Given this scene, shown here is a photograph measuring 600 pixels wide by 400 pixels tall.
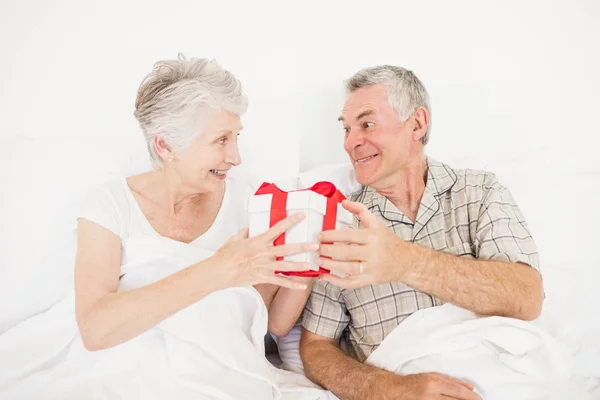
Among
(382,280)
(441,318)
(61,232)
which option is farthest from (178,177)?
(441,318)

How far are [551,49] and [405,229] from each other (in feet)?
3.36

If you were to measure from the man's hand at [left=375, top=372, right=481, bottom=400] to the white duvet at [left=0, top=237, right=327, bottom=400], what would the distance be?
192 millimetres

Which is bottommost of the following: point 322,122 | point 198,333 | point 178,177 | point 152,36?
point 198,333

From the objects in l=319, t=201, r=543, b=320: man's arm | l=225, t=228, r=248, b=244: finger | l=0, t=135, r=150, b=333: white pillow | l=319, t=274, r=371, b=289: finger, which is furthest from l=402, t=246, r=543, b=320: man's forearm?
l=0, t=135, r=150, b=333: white pillow

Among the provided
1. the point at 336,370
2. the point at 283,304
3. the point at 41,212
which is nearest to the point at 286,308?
the point at 283,304

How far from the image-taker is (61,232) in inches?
61.2

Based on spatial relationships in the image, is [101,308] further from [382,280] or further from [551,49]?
[551,49]

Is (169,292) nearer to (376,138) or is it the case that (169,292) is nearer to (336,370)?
(336,370)

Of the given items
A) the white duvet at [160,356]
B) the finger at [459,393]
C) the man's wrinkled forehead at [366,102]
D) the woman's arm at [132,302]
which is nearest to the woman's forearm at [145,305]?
the woman's arm at [132,302]

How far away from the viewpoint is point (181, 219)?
4.91ft

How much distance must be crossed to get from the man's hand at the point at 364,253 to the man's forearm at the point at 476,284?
0.07m

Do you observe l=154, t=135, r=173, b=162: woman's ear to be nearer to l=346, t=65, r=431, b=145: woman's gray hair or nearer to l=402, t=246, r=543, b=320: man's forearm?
l=346, t=65, r=431, b=145: woman's gray hair

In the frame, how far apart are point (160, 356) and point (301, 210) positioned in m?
0.53

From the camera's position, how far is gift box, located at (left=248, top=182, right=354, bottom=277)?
1.08 m
